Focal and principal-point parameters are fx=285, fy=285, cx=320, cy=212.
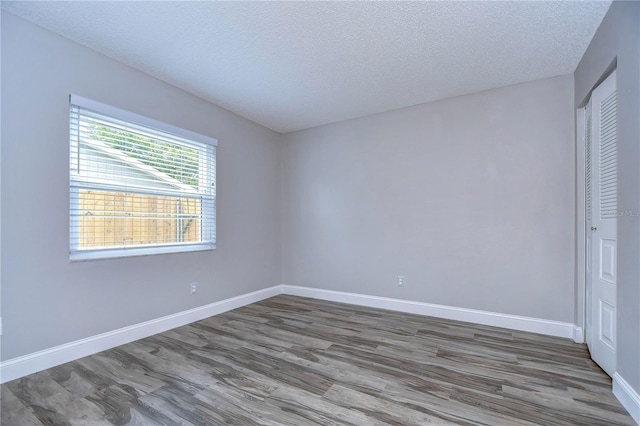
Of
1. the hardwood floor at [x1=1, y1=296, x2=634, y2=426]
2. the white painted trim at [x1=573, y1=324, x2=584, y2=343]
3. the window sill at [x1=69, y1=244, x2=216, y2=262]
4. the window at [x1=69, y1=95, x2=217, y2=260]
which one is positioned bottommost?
the hardwood floor at [x1=1, y1=296, x2=634, y2=426]

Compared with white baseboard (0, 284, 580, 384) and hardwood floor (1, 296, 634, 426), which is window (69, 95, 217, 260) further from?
hardwood floor (1, 296, 634, 426)

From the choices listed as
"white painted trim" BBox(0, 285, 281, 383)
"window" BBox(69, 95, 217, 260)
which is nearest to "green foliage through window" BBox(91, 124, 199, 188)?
"window" BBox(69, 95, 217, 260)

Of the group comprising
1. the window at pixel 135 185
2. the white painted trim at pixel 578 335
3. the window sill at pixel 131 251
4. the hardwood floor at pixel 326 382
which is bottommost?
the hardwood floor at pixel 326 382

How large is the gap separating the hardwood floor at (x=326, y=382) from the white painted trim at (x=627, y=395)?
46 millimetres

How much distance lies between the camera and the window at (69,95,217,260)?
99.0 inches

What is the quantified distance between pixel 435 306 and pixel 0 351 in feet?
13.1

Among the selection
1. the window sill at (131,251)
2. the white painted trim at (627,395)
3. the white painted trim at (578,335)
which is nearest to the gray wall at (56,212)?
the window sill at (131,251)

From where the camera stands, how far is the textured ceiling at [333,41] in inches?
80.6

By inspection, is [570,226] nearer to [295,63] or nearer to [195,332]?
[295,63]

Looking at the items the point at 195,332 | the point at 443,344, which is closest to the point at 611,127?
the point at 443,344

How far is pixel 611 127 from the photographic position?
2.11m

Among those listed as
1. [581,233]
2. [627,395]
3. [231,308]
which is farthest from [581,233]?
[231,308]

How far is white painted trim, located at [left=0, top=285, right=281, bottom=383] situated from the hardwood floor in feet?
0.24

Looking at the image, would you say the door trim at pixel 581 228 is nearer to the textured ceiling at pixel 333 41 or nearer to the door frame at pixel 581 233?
the door frame at pixel 581 233
